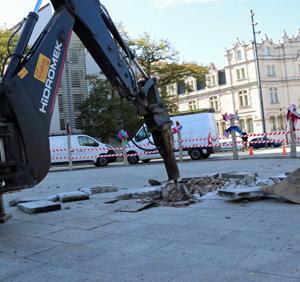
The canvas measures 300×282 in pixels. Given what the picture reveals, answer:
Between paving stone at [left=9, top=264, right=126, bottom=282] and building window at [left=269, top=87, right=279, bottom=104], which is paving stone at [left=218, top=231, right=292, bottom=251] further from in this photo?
building window at [left=269, top=87, right=279, bottom=104]

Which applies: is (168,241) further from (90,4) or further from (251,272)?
(90,4)

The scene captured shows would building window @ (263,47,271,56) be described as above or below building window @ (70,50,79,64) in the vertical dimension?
above

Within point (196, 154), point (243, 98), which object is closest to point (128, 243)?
point (196, 154)

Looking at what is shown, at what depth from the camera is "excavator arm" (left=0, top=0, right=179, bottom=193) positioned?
17.4 ft

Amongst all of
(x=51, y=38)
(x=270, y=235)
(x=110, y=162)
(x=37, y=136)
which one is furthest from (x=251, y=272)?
(x=110, y=162)

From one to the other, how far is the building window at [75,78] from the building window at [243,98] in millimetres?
32677

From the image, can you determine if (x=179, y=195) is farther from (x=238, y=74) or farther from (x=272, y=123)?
(x=238, y=74)

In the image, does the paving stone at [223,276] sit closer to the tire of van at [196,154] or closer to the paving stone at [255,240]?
the paving stone at [255,240]

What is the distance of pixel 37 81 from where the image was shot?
227 inches

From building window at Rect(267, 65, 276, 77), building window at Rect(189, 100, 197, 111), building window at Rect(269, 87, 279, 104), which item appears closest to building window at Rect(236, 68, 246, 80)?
building window at Rect(267, 65, 276, 77)

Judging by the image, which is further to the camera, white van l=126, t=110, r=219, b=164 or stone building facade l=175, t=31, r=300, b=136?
stone building facade l=175, t=31, r=300, b=136

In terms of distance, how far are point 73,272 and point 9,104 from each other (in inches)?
92.4

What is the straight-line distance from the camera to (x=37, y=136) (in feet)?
18.2

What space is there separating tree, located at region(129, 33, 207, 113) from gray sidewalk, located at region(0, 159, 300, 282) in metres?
33.5
